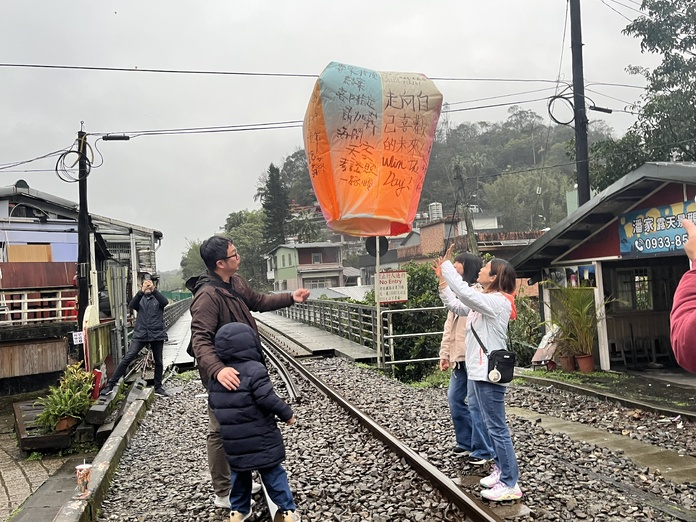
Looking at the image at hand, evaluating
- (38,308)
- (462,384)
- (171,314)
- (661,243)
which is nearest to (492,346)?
(462,384)

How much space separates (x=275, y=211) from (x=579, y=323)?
170 feet

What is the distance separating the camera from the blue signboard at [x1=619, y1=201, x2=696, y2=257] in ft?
27.0

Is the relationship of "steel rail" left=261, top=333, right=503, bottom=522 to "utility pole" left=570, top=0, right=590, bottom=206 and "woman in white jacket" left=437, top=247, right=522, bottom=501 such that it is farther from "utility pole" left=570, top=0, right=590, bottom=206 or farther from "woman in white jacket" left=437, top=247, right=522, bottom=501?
"utility pole" left=570, top=0, right=590, bottom=206

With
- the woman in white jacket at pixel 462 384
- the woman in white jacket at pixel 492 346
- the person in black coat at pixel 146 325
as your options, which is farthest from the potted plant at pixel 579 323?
the person in black coat at pixel 146 325

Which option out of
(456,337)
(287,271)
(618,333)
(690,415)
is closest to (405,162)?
(456,337)

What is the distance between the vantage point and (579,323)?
9898 millimetres

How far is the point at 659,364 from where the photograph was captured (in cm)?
1069

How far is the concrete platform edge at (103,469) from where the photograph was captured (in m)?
3.86

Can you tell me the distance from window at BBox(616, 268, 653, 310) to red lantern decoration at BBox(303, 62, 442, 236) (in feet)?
18.3

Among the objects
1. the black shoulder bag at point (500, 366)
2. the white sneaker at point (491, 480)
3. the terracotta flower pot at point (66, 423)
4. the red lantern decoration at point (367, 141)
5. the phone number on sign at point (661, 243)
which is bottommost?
the terracotta flower pot at point (66, 423)

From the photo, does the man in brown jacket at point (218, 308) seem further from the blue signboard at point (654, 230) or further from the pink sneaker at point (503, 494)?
the blue signboard at point (654, 230)

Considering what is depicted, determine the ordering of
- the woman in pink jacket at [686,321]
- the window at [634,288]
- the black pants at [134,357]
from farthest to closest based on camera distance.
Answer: the window at [634,288] < the black pants at [134,357] < the woman in pink jacket at [686,321]

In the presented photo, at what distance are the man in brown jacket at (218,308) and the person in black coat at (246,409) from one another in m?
0.09

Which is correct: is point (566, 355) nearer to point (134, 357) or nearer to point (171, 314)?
point (134, 357)
